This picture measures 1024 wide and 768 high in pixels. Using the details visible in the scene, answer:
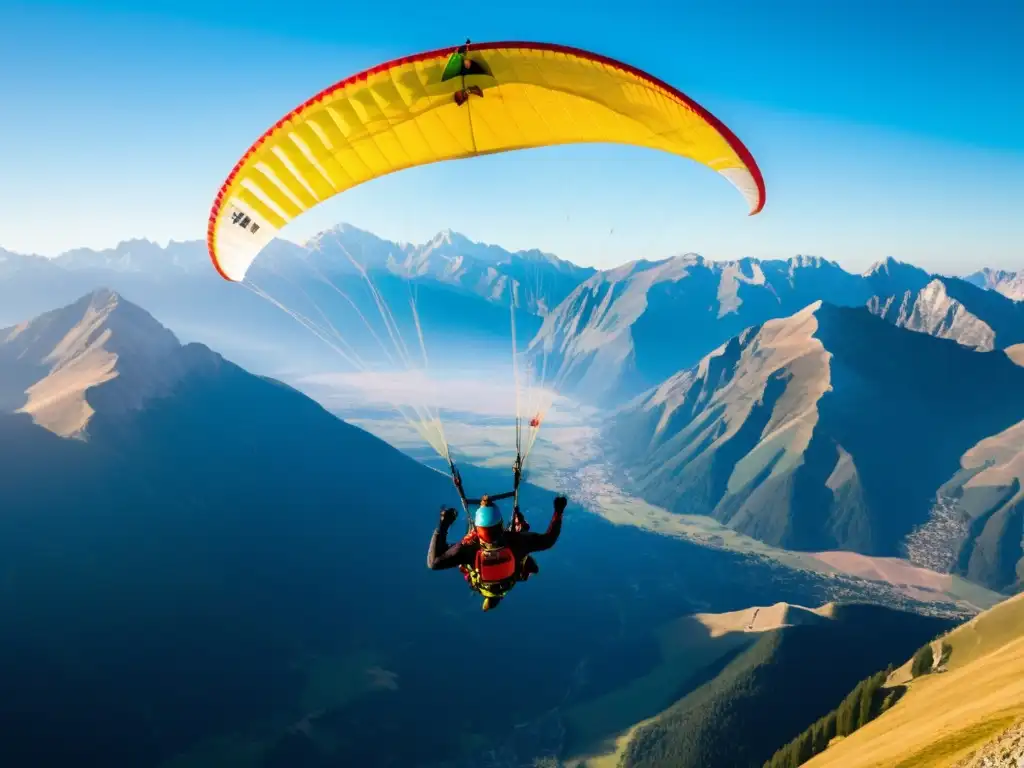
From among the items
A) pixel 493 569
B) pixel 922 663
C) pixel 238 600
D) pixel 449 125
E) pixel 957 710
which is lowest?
pixel 922 663

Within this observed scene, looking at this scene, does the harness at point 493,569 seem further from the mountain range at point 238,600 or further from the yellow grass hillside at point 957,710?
the mountain range at point 238,600

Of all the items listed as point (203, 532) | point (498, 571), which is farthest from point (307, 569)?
point (498, 571)

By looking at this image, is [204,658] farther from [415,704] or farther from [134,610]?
[415,704]

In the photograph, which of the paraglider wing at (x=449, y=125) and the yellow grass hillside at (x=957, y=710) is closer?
the paraglider wing at (x=449, y=125)

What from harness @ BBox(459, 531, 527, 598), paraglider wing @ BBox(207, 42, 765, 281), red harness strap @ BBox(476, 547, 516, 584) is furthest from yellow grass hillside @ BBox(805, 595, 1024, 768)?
paraglider wing @ BBox(207, 42, 765, 281)

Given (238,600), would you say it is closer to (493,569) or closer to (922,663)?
(493,569)

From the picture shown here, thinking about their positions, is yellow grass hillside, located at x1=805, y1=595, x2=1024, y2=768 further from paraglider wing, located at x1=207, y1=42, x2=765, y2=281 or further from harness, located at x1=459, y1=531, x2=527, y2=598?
paraglider wing, located at x1=207, y1=42, x2=765, y2=281

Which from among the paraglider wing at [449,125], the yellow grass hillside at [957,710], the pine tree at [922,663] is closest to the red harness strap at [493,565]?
the paraglider wing at [449,125]

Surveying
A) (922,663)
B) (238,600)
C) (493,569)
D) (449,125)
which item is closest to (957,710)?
(922,663)
